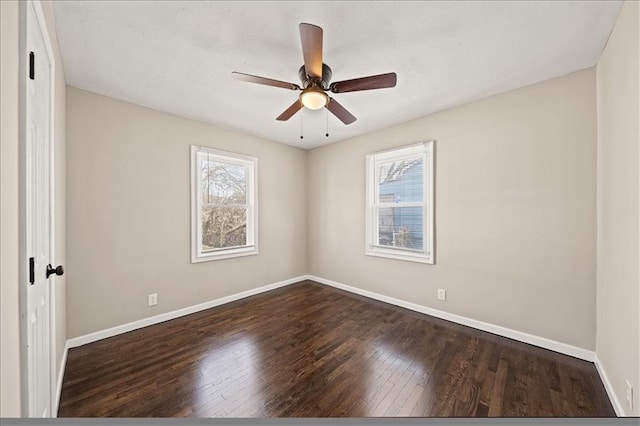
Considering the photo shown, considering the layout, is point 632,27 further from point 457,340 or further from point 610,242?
point 457,340

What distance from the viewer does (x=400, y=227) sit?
3.55 metres

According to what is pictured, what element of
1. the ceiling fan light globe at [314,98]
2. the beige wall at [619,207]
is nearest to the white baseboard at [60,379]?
the ceiling fan light globe at [314,98]

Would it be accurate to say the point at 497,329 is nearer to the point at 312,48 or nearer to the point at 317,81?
the point at 317,81

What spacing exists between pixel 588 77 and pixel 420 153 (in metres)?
1.52

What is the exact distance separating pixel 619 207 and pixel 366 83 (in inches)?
73.1

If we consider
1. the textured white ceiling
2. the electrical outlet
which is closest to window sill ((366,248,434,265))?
the textured white ceiling

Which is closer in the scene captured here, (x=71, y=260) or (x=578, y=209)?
(x=578, y=209)

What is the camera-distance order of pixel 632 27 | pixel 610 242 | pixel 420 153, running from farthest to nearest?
1. pixel 420 153
2. pixel 610 242
3. pixel 632 27

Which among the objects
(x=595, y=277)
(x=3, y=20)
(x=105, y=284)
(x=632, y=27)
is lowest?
(x=105, y=284)

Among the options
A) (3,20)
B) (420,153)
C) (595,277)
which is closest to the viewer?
(3,20)

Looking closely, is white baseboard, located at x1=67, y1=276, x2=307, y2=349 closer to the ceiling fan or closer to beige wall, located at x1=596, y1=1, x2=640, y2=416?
the ceiling fan

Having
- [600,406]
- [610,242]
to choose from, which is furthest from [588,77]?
[600,406]

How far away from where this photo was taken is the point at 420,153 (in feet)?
10.8

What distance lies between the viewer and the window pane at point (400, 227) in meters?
3.37
